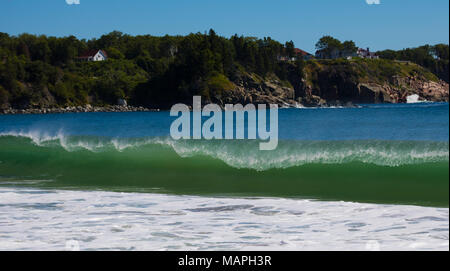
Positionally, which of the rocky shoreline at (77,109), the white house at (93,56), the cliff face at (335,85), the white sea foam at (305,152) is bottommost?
the white sea foam at (305,152)

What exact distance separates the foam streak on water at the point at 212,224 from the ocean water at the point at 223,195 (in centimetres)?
2

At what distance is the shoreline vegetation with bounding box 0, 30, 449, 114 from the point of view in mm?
114938

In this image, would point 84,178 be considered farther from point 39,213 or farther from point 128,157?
point 39,213

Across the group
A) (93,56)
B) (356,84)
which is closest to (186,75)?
(93,56)

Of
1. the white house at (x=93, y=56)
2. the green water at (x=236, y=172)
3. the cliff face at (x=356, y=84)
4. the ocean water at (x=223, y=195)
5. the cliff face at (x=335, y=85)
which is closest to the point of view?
the ocean water at (x=223, y=195)

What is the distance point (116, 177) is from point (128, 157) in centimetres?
388

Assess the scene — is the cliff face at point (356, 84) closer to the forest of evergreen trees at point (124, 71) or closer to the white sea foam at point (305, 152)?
the forest of evergreen trees at point (124, 71)

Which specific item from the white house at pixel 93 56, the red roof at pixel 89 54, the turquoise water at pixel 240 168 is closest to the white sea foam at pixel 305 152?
the turquoise water at pixel 240 168

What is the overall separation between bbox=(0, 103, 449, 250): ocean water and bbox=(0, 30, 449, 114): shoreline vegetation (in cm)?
9202

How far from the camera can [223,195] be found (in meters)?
12.1

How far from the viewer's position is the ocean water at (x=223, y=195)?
307 inches

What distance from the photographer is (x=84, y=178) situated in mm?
16141

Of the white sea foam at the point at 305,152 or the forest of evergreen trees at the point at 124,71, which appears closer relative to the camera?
the white sea foam at the point at 305,152

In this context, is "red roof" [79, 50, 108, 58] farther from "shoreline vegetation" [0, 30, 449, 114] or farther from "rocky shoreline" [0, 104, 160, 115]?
"rocky shoreline" [0, 104, 160, 115]
